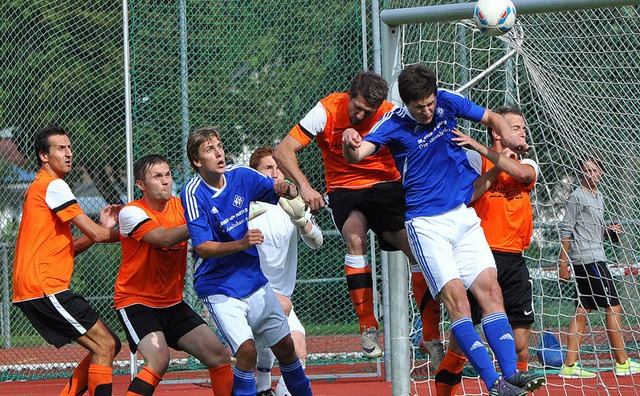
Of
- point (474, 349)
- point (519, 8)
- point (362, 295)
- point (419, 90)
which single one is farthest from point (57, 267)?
point (519, 8)

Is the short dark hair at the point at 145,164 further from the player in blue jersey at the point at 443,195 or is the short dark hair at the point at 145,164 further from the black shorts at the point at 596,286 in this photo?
the black shorts at the point at 596,286

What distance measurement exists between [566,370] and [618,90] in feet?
8.24

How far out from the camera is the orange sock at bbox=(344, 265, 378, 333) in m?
6.62

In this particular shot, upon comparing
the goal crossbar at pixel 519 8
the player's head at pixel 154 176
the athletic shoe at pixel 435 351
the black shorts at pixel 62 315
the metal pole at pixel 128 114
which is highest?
the metal pole at pixel 128 114

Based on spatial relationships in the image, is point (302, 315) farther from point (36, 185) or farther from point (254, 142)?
point (36, 185)

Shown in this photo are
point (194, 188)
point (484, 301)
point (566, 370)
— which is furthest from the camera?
point (566, 370)

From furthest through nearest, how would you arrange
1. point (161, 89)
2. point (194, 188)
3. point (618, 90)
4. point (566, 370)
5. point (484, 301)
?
point (161, 89) < point (566, 370) < point (618, 90) < point (194, 188) < point (484, 301)

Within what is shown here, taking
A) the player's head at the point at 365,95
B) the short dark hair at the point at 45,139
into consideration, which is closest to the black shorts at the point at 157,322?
the short dark hair at the point at 45,139

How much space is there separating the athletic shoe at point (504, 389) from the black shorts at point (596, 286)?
274cm

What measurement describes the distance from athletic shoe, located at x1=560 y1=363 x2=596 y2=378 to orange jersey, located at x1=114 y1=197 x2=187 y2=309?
3.56 m

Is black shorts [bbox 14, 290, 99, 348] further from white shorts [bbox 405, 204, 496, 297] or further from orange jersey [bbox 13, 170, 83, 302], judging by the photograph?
white shorts [bbox 405, 204, 496, 297]

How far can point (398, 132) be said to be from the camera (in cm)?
602

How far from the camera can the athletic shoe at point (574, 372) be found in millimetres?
8438

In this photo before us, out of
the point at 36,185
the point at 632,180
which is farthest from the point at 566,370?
the point at 36,185
